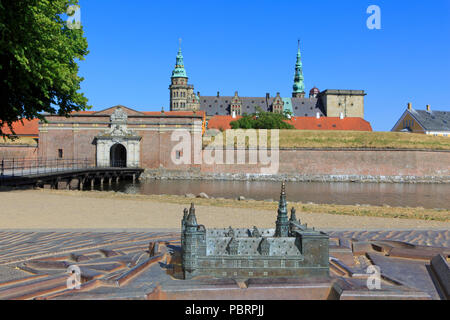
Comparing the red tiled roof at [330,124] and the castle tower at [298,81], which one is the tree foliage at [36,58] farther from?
the castle tower at [298,81]

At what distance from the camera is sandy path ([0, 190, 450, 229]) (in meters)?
9.84

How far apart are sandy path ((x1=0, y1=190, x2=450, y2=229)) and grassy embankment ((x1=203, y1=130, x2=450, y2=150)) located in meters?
29.6

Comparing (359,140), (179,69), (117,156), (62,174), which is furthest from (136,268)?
(179,69)

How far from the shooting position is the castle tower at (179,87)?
88.6m

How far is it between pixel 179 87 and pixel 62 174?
217 feet

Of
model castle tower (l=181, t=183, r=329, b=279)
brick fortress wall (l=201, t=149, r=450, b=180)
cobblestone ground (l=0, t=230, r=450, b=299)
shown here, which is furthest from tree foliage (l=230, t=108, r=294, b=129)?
model castle tower (l=181, t=183, r=329, b=279)

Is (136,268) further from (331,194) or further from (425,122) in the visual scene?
(425,122)

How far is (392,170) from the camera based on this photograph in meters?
40.5

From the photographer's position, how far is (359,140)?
4378 cm

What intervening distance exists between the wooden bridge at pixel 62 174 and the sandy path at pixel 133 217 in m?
6.24

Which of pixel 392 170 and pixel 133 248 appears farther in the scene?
→ pixel 392 170
